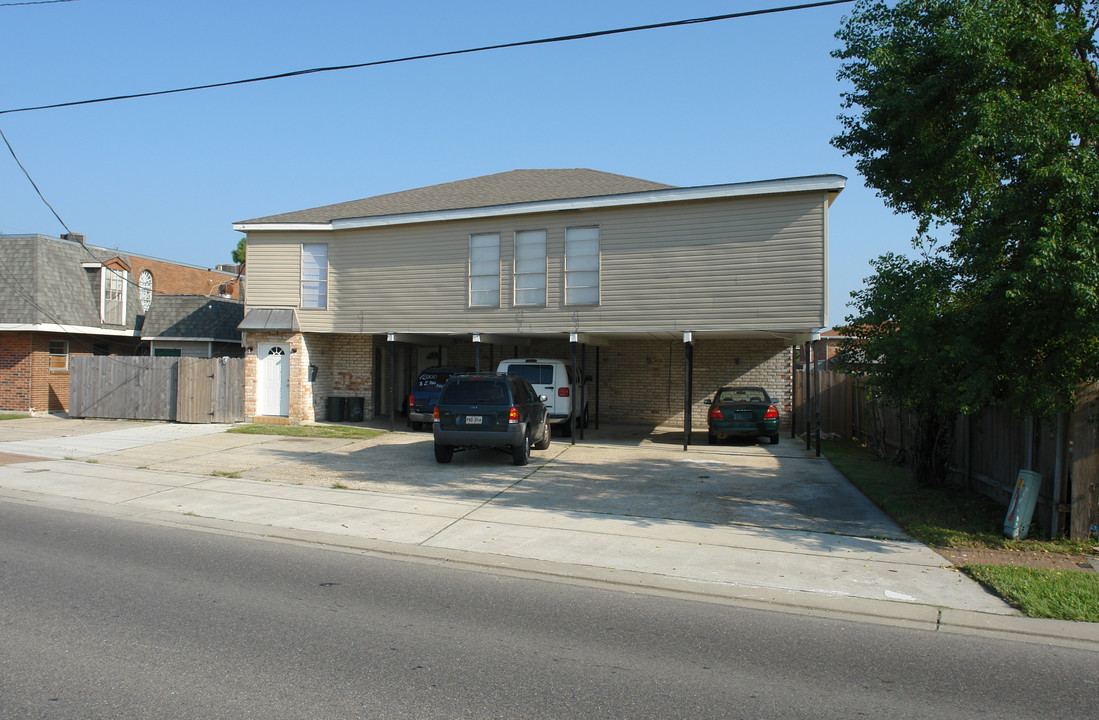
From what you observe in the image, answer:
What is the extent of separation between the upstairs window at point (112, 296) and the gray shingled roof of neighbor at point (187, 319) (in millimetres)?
2077

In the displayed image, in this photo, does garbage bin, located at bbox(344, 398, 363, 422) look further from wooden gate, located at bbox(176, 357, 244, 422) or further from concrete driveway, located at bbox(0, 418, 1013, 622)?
concrete driveway, located at bbox(0, 418, 1013, 622)

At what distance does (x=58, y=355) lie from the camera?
23.4m

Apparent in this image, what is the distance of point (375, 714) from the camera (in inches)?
157

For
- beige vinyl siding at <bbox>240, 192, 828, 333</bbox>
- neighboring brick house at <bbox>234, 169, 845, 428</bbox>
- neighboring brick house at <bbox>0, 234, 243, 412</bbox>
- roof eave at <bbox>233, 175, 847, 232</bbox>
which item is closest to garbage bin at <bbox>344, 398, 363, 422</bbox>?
neighboring brick house at <bbox>234, 169, 845, 428</bbox>

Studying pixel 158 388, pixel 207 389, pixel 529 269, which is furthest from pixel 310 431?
pixel 529 269

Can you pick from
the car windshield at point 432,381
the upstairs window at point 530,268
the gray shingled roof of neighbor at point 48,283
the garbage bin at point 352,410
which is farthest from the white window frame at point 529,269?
the gray shingled roof of neighbor at point 48,283

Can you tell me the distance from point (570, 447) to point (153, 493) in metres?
8.80

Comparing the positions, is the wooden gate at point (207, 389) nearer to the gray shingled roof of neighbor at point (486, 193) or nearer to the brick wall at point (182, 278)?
the gray shingled roof of neighbor at point (486, 193)

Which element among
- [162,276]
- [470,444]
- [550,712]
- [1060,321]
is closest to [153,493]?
A: [470,444]

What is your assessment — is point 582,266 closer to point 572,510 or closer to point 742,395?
point 742,395

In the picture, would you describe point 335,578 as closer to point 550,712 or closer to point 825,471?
point 550,712

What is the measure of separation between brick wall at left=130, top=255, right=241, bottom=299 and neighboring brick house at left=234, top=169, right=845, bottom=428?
9.33m

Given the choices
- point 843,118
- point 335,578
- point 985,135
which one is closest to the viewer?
point 335,578

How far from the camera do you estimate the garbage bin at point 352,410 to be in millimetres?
21250
